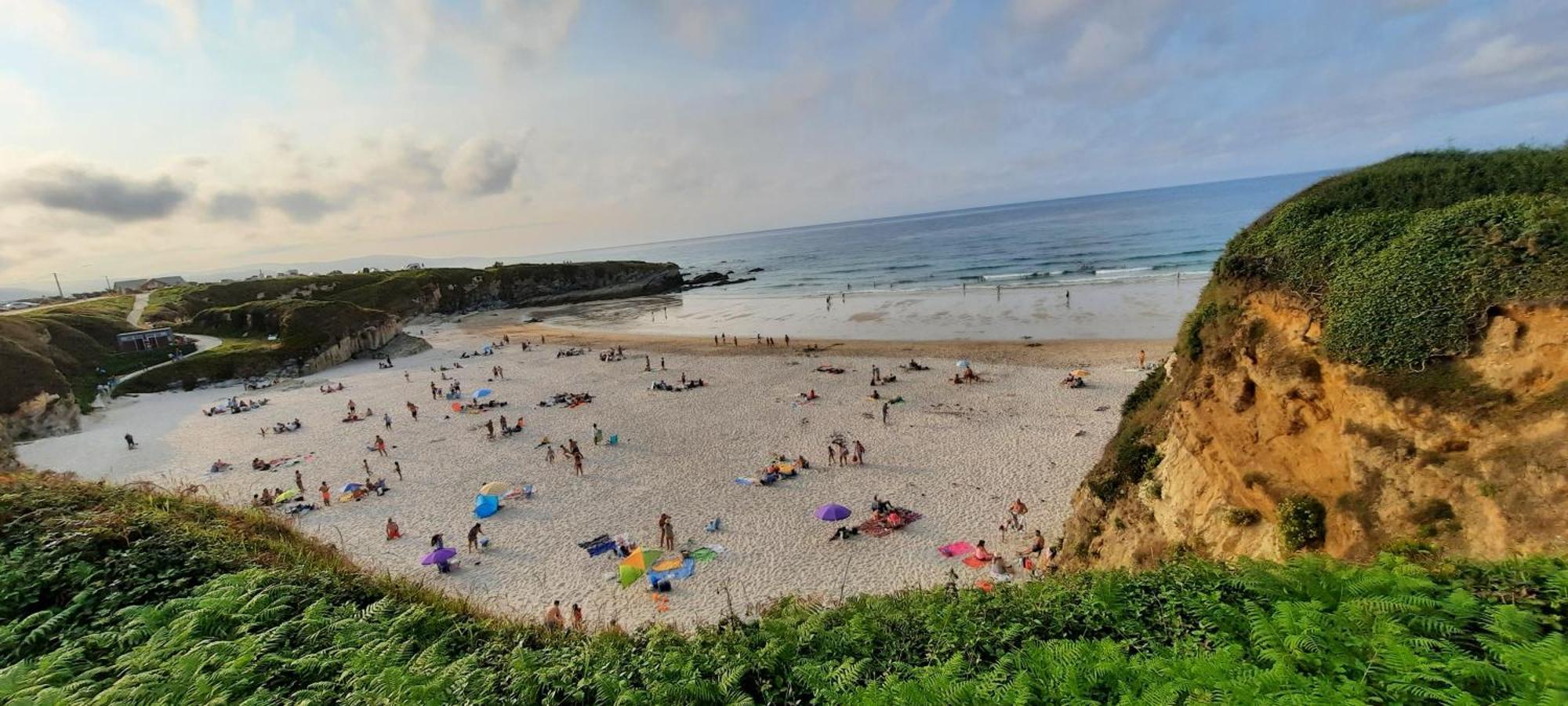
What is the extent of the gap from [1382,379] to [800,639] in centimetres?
821

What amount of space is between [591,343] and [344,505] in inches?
1204

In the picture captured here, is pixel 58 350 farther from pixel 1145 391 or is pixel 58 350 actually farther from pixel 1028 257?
pixel 1028 257

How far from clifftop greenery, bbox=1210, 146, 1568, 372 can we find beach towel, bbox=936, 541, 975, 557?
29.5ft

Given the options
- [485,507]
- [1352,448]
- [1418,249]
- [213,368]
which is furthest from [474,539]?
[213,368]

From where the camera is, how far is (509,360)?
149 ft

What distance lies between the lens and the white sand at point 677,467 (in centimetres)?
1590

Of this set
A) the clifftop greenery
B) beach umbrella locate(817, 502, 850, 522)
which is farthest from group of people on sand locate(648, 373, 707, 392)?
the clifftop greenery

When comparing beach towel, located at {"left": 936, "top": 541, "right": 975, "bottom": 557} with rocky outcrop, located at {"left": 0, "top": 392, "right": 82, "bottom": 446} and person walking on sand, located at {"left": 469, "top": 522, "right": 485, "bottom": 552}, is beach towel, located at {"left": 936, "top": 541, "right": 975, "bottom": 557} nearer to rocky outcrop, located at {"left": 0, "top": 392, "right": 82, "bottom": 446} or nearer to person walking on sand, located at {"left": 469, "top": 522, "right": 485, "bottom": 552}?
person walking on sand, located at {"left": 469, "top": 522, "right": 485, "bottom": 552}

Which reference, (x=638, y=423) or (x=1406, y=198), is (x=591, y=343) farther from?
(x=1406, y=198)

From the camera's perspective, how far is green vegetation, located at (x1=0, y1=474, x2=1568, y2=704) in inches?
168

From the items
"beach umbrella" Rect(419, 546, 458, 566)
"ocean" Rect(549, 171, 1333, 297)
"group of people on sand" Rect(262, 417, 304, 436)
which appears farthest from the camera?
"ocean" Rect(549, 171, 1333, 297)

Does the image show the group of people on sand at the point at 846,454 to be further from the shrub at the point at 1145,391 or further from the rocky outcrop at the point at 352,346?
the rocky outcrop at the point at 352,346

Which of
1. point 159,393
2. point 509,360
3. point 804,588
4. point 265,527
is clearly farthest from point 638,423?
point 159,393

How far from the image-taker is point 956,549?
52.4 ft
